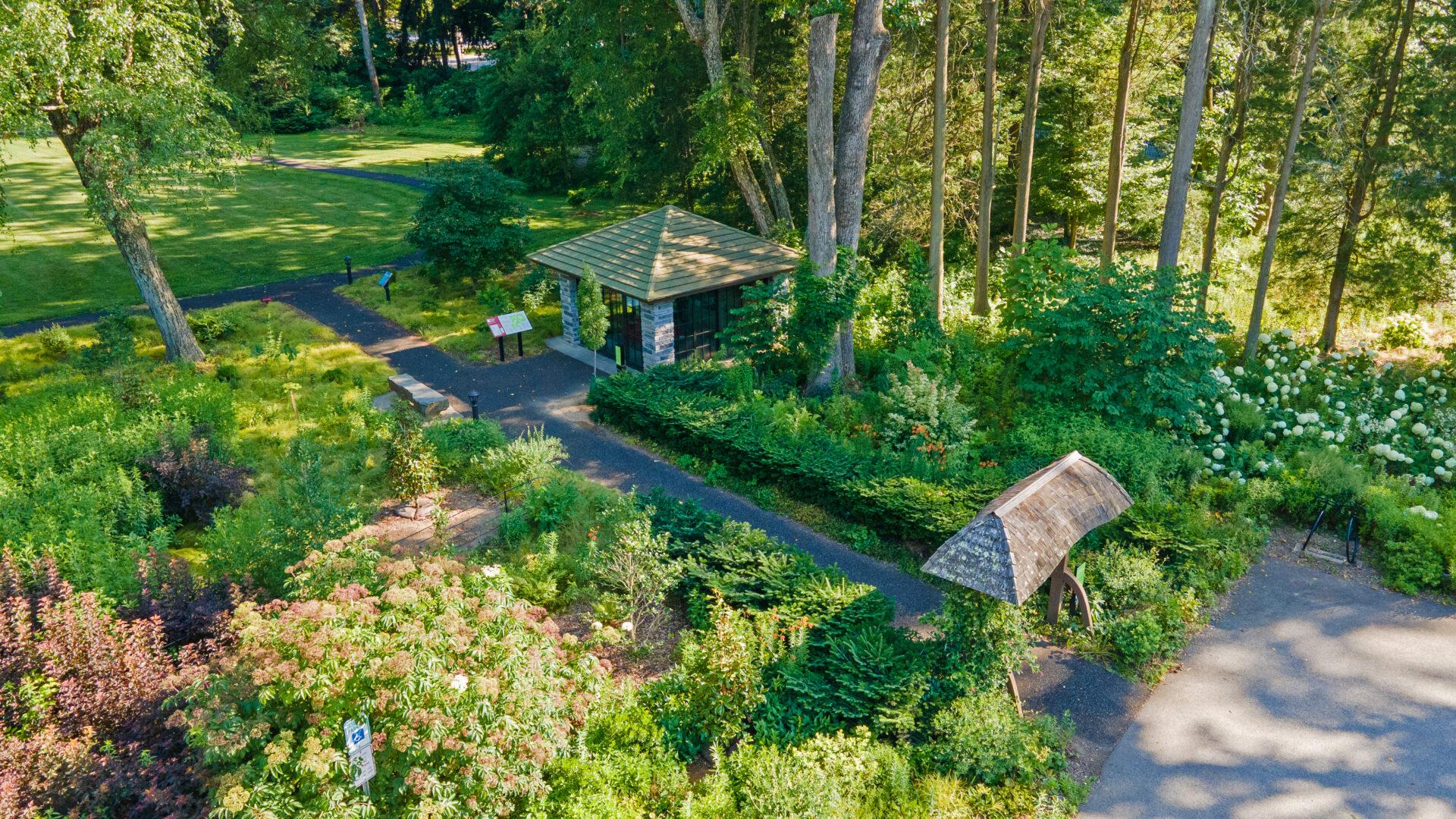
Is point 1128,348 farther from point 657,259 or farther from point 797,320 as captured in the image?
point 657,259

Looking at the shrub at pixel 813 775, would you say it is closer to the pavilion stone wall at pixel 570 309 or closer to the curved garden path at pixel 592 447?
the curved garden path at pixel 592 447

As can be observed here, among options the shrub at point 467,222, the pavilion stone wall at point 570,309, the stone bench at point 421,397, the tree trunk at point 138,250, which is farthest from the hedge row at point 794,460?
the tree trunk at point 138,250

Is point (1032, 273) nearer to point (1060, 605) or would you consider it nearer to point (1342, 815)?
point (1060, 605)

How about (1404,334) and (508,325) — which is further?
(1404,334)

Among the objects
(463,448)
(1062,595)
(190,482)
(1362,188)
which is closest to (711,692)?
(1062,595)

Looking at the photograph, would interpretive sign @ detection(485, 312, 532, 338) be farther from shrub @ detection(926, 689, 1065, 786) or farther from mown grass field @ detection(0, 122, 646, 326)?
shrub @ detection(926, 689, 1065, 786)

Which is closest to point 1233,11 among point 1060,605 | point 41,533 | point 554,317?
point 1060,605
